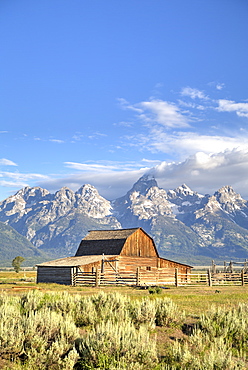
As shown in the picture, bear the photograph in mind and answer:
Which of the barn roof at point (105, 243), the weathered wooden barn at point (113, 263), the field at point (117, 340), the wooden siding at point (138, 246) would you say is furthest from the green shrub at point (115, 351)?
the wooden siding at point (138, 246)

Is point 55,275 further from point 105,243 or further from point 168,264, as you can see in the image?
point 168,264

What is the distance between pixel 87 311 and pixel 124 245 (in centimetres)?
3519

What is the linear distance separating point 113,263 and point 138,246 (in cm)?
686

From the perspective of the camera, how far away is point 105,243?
53250mm

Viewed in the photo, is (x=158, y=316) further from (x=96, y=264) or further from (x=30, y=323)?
(x=96, y=264)

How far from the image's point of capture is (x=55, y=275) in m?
42.2

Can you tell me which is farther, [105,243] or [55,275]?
[105,243]

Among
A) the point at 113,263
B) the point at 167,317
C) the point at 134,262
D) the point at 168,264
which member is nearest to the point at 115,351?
the point at 167,317

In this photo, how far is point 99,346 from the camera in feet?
35.6

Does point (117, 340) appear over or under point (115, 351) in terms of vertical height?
over

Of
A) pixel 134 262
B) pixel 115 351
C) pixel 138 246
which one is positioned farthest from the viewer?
pixel 138 246

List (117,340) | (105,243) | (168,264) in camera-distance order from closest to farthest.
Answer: (117,340)
(105,243)
(168,264)

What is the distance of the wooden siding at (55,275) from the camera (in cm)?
4053

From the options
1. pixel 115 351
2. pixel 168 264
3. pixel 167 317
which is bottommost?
pixel 115 351
